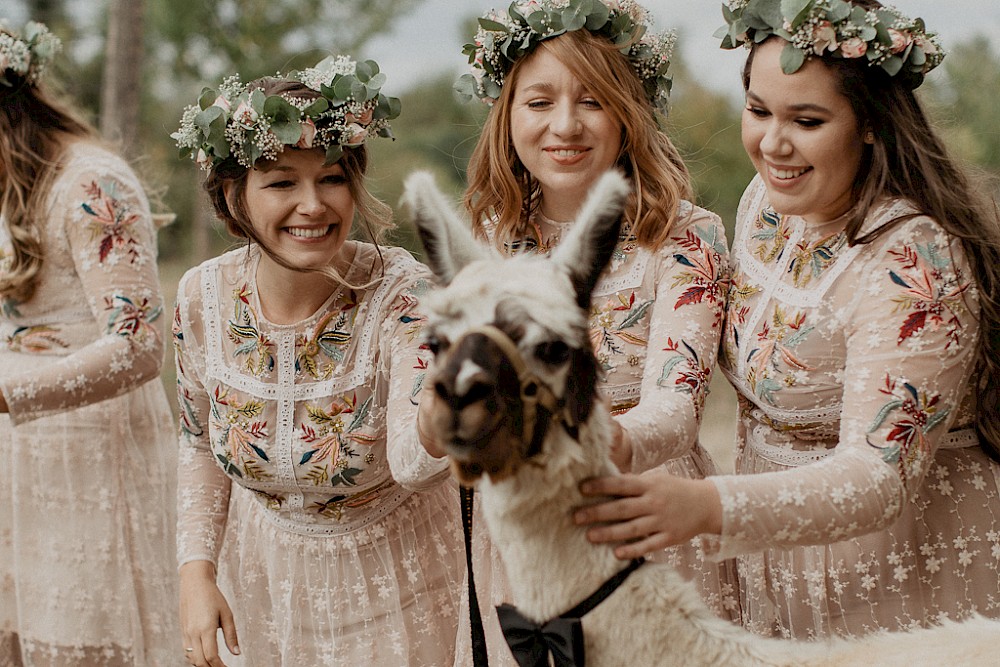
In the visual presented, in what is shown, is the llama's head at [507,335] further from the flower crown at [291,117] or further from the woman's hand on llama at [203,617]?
the woman's hand on llama at [203,617]

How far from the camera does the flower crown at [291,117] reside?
2549mm

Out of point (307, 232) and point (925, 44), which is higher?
point (925, 44)

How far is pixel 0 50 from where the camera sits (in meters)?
3.57

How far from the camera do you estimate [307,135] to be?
2557 mm

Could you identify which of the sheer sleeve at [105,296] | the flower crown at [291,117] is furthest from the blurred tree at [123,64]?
the flower crown at [291,117]

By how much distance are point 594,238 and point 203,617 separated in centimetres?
156

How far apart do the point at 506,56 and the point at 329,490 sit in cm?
126

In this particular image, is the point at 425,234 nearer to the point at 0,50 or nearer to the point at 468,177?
the point at 468,177

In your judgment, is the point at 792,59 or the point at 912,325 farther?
the point at 792,59

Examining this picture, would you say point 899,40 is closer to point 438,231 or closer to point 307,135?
point 438,231

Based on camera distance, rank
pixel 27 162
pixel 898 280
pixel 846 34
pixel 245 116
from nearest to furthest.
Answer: pixel 898 280, pixel 846 34, pixel 245 116, pixel 27 162

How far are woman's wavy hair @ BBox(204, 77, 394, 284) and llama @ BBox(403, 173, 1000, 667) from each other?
925mm

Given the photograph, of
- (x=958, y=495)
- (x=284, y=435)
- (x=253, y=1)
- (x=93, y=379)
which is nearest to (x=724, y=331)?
(x=958, y=495)

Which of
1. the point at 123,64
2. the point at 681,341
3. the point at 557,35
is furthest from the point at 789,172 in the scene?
the point at 123,64
